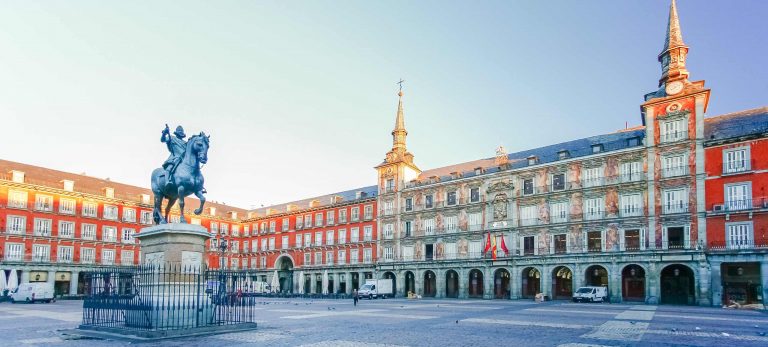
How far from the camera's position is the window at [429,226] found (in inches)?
2141

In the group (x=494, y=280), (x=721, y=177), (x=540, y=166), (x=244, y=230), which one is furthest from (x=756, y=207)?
(x=244, y=230)

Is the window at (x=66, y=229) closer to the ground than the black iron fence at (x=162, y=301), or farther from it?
farther from it

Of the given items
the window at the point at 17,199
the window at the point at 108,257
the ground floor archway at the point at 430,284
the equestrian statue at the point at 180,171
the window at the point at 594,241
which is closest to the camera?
the equestrian statue at the point at 180,171

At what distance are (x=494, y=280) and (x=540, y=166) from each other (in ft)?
38.5

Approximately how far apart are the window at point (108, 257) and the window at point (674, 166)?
59178mm

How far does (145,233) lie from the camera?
1516 centimetres

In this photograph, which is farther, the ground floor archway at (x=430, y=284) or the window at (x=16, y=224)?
the ground floor archway at (x=430, y=284)

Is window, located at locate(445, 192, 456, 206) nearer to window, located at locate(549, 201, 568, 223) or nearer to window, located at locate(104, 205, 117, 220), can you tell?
window, located at locate(549, 201, 568, 223)

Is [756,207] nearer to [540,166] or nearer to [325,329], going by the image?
[540,166]

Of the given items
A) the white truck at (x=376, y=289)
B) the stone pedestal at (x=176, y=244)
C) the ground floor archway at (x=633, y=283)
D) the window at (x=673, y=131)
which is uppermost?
the window at (x=673, y=131)

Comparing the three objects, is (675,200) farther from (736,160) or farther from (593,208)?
(593,208)

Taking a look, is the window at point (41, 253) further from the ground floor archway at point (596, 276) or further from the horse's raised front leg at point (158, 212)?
the ground floor archway at point (596, 276)

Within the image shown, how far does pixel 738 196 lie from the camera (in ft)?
118

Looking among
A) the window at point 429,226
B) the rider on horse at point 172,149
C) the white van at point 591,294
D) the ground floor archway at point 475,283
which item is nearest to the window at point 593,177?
the white van at point 591,294
